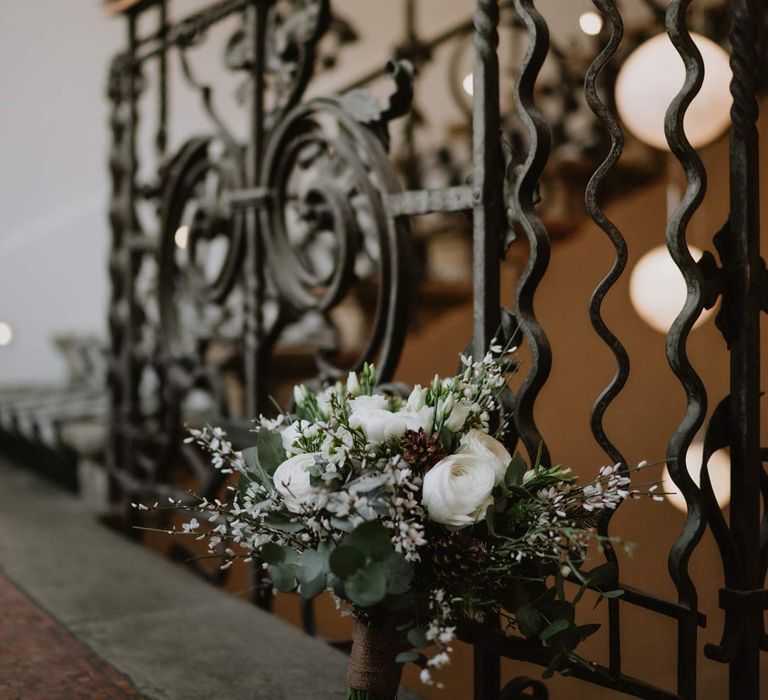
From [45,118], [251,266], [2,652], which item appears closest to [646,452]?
[251,266]

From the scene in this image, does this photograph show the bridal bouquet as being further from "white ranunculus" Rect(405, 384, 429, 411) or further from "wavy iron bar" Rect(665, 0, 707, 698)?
"wavy iron bar" Rect(665, 0, 707, 698)

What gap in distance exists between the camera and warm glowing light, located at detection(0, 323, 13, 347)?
605cm

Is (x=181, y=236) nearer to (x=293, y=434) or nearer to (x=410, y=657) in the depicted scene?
(x=293, y=434)

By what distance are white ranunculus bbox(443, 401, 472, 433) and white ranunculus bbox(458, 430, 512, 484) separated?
0.02 meters

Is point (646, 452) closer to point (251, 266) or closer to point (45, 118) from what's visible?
point (251, 266)

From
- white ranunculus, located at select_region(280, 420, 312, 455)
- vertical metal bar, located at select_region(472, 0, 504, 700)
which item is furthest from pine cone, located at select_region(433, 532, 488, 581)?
vertical metal bar, located at select_region(472, 0, 504, 700)

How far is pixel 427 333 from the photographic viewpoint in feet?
12.5

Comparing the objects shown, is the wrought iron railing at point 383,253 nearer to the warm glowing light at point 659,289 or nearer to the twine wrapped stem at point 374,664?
the twine wrapped stem at point 374,664

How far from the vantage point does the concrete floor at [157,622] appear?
1724 millimetres

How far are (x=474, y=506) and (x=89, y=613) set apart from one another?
4.76ft

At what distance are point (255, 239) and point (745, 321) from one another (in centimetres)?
138

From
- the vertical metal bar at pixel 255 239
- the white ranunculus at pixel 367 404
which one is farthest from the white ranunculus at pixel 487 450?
the vertical metal bar at pixel 255 239

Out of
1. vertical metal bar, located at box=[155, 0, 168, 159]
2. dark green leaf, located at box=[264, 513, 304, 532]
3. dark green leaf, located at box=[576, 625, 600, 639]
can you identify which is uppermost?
vertical metal bar, located at box=[155, 0, 168, 159]

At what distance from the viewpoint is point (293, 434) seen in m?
1.24
